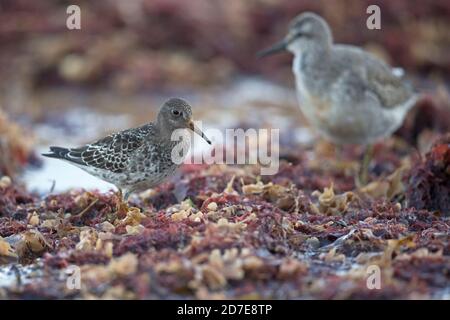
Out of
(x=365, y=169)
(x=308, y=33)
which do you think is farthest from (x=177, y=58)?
(x=365, y=169)

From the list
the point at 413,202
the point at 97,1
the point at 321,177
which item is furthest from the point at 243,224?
the point at 97,1

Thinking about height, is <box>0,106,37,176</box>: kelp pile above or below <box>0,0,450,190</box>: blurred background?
below

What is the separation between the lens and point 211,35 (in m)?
12.6

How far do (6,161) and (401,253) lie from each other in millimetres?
4728

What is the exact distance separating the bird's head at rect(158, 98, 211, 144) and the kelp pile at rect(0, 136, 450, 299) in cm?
60

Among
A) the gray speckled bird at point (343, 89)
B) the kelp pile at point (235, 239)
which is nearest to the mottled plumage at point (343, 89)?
the gray speckled bird at point (343, 89)

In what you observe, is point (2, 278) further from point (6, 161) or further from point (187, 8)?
point (187, 8)

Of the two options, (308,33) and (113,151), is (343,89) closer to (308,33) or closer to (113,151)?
(308,33)

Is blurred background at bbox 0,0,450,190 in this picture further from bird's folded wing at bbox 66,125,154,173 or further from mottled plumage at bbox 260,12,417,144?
bird's folded wing at bbox 66,125,154,173

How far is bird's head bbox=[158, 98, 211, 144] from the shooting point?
6695 millimetres

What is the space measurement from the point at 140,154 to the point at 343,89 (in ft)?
9.03

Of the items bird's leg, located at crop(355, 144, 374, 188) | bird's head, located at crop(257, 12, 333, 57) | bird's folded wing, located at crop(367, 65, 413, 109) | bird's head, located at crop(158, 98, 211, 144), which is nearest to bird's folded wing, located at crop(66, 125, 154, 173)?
bird's head, located at crop(158, 98, 211, 144)

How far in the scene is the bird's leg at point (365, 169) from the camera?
806 cm

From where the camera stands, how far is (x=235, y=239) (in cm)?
525
